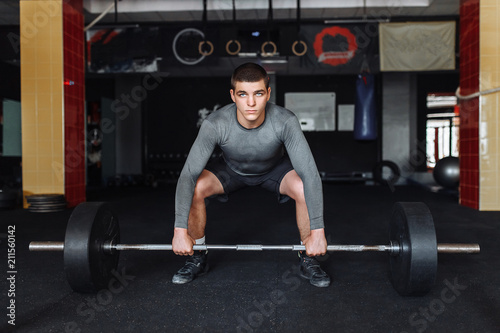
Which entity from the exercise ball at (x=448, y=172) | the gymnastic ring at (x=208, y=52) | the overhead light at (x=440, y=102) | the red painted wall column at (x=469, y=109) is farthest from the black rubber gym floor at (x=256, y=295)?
the overhead light at (x=440, y=102)

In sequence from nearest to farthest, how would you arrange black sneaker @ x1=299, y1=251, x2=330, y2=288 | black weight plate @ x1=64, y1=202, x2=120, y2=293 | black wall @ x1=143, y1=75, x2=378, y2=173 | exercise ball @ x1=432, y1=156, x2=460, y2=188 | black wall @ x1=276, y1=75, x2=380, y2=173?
black weight plate @ x1=64, y1=202, x2=120, y2=293 < black sneaker @ x1=299, y1=251, x2=330, y2=288 < exercise ball @ x1=432, y1=156, x2=460, y2=188 < black wall @ x1=276, y1=75, x2=380, y2=173 < black wall @ x1=143, y1=75, x2=378, y2=173

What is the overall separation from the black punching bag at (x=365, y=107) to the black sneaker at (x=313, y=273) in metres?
3.17

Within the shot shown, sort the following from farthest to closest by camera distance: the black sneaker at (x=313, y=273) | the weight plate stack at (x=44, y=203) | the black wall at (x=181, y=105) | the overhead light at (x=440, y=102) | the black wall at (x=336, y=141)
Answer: the overhead light at (x=440, y=102)
the black wall at (x=181, y=105)
the black wall at (x=336, y=141)
the weight plate stack at (x=44, y=203)
the black sneaker at (x=313, y=273)

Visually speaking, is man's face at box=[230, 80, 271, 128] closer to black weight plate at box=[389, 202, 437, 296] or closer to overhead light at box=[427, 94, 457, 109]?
black weight plate at box=[389, 202, 437, 296]

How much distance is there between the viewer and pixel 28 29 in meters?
3.01

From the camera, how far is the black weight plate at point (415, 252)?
1.01 meters

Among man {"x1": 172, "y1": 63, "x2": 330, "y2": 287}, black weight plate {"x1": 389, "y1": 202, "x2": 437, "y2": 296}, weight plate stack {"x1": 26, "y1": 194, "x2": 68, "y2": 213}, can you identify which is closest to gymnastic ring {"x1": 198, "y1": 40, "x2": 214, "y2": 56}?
weight plate stack {"x1": 26, "y1": 194, "x2": 68, "y2": 213}

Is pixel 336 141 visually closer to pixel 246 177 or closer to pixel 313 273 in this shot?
pixel 246 177

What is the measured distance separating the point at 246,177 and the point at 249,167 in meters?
0.06

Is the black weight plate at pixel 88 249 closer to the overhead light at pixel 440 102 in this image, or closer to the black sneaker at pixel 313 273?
the black sneaker at pixel 313 273

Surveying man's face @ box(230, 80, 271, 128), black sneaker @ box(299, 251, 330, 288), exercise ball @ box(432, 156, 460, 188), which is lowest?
black sneaker @ box(299, 251, 330, 288)

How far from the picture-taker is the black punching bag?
13.5 ft

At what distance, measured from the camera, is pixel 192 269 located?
1.28 metres

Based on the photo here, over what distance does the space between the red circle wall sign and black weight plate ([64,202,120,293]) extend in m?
3.13
